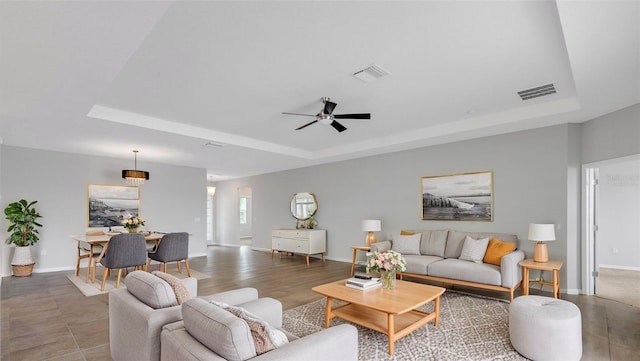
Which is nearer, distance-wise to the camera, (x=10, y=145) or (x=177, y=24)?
(x=177, y=24)

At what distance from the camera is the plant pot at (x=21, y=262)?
6016 mm

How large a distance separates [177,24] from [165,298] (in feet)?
6.58

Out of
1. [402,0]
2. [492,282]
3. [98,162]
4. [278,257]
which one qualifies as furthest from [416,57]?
[98,162]

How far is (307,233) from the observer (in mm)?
7973

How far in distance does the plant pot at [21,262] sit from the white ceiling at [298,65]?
6.97ft

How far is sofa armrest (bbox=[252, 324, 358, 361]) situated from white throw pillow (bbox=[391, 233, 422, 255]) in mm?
4183

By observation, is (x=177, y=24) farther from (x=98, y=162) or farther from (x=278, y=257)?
(x=278, y=257)

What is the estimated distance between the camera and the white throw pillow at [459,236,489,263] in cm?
492

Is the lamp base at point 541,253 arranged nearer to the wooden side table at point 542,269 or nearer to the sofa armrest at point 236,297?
the wooden side table at point 542,269

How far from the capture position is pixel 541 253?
454 centimetres

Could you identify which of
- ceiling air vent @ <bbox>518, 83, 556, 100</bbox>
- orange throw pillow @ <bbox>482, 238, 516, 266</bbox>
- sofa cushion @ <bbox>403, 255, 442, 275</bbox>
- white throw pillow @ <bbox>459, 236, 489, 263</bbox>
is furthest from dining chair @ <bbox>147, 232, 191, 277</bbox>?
ceiling air vent @ <bbox>518, 83, 556, 100</bbox>

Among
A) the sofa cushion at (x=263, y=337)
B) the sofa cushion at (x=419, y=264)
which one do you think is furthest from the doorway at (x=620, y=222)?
the sofa cushion at (x=263, y=337)

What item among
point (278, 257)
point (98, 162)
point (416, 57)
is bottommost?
point (278, 257)

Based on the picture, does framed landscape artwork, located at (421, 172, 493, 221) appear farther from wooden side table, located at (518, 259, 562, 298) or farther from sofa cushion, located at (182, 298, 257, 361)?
sofa cushion, located at (182, 298, 257, 361)
